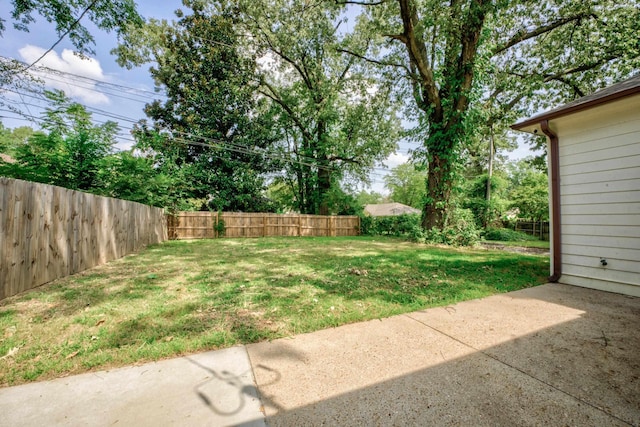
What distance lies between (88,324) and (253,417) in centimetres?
206

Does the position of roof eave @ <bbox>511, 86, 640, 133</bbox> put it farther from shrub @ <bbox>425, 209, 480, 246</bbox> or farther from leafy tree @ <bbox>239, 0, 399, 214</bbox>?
leafy tree @ <bbox>239, 0, 399, 214</bbox>

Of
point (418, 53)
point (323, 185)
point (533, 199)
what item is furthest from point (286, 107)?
point (533, 199)

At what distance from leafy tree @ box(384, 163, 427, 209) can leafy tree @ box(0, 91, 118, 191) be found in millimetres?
26318

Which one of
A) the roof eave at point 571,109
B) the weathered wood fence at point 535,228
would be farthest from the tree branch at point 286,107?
the weathered wood fence at point 535,228

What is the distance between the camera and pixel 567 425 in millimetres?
1305

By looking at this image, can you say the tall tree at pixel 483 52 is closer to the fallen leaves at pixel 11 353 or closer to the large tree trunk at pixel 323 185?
the large tree trunk at pixel 323 185

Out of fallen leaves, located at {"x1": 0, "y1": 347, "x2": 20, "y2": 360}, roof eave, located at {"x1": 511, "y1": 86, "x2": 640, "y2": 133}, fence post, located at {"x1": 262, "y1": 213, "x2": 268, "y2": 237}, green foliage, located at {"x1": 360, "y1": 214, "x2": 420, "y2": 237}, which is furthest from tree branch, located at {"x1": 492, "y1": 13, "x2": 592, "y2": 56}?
fallen leaves, located at {"x1": 0, "y1": 347, "x2": 20, "y2": 360}

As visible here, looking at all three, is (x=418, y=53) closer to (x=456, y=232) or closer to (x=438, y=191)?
(x=438, y=191)

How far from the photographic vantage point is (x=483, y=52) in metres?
7.79

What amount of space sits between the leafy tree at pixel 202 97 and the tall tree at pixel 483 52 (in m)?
9.73

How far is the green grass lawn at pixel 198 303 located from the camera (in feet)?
6.38

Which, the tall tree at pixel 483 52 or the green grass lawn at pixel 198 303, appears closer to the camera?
the green grass lawn at pixel 198 303

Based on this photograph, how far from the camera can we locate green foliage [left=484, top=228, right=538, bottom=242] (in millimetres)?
14633

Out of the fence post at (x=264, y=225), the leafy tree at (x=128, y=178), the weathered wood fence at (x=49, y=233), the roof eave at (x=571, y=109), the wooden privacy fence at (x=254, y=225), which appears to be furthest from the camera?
the fence post at (x=264, y=225)
